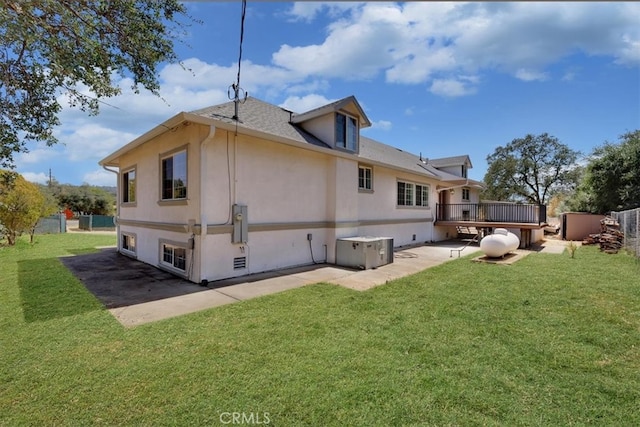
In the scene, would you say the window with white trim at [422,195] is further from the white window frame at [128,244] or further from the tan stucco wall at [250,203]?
the white window frame at [128,244]

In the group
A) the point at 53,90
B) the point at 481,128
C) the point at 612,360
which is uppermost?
the point at 481,128

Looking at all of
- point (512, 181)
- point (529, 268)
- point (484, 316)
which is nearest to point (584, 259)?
point (529, 268)

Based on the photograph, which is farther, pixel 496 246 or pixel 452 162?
pixel 452 162

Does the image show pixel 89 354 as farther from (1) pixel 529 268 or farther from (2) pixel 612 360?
(1) pixel 529 268

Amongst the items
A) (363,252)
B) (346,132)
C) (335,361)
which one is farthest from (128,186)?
(335,361)

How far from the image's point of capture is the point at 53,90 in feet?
18.9

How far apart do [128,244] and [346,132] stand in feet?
31.4

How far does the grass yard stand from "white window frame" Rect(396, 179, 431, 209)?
28.2ft

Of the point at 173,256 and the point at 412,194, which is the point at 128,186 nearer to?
the point at 173,256

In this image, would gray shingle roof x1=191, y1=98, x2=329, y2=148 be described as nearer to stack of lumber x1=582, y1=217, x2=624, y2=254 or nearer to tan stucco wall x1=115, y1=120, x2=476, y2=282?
tan stucco wall x1=115, y1=120, x2=476, y2=282

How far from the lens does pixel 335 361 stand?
349cm

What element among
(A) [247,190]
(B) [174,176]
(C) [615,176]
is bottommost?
(A) [247,190]

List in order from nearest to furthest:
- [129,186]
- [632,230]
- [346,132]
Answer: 1. [346,132]
2. [632,230]
3. [129,186]

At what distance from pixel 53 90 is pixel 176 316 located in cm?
493
